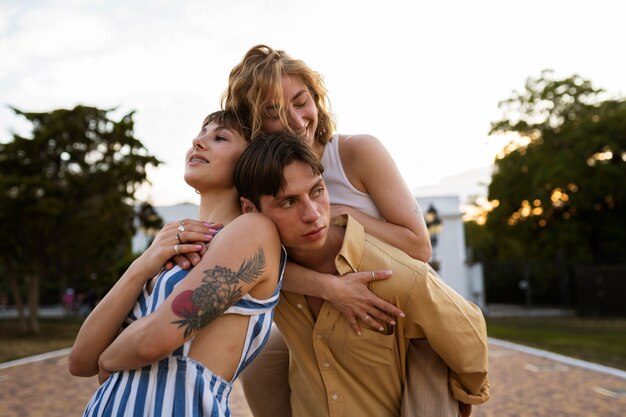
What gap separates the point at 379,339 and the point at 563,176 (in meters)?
24.6

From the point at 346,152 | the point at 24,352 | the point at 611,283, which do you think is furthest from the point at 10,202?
the point at 611,283

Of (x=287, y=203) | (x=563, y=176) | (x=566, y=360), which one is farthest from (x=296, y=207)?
(x=563, y=176)

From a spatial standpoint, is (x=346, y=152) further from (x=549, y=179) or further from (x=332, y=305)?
(x=549, y=179)

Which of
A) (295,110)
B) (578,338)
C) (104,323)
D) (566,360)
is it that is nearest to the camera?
(104,323)

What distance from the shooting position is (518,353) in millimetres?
13867

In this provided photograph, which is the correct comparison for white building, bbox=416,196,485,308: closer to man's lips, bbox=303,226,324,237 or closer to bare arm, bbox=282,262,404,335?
bare arm, bbox=282,262,404,335

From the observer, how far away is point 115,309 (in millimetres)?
2021

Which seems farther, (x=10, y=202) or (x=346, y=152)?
(x=10, y=202)

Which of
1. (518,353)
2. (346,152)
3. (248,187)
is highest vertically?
(346,152)

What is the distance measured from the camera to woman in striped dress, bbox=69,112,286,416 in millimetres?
1869

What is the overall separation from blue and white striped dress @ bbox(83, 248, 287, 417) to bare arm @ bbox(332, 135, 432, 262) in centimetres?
85

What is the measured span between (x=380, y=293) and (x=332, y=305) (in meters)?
0.23

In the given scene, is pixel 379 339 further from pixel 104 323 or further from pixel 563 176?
pixel 563 176

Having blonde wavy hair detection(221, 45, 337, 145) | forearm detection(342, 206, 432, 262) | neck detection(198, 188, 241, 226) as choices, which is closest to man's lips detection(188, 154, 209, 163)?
neck detection(198, 188, 241, 226)
